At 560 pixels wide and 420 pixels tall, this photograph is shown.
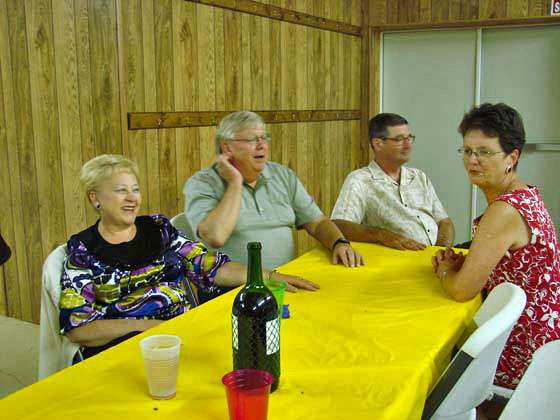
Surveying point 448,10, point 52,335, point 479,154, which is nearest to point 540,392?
point 479,154

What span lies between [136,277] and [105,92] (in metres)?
1.40

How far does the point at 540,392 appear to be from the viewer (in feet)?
3.62

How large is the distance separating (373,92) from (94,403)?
448 centimetres

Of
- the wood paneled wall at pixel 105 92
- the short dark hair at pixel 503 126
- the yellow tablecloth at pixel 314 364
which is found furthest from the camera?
the wood paneled wall at pixel 105 92

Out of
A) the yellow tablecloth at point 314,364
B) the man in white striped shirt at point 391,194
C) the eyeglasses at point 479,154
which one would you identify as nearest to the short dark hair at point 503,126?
the eyeglasses at point 479,154

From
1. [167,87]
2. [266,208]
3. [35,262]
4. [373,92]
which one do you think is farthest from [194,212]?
[373,92]

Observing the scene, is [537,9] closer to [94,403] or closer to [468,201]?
[468,201]

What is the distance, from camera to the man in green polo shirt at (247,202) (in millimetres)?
2361

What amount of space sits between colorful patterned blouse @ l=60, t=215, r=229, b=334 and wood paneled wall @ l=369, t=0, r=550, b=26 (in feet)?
11.8

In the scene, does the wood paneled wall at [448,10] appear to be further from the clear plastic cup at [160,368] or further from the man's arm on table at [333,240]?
the clear plastic cup at [160,368]

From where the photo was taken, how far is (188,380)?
125 centimetres

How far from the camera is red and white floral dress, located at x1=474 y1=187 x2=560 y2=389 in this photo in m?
1.74

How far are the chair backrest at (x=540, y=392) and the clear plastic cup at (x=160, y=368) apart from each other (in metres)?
0.61

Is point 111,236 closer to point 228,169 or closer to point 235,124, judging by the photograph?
point 228,169
